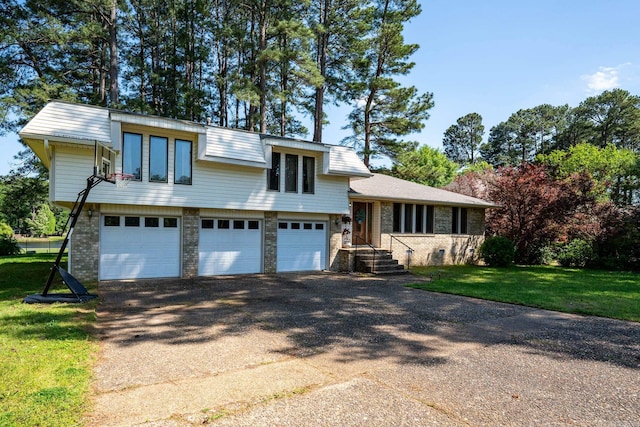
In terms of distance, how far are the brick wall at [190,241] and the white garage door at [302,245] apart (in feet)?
10.4

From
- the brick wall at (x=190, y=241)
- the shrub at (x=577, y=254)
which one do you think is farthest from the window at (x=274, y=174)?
the shrub at (x=577, y=254)

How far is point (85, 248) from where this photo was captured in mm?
11367

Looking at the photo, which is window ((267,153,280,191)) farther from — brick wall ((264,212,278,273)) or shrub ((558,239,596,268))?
shrub ((558,239,596,268))

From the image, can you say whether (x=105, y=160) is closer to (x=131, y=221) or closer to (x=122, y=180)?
(x=122, y=180)

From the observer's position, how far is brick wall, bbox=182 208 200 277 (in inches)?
505

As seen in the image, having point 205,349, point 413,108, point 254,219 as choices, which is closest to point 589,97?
point 413,108

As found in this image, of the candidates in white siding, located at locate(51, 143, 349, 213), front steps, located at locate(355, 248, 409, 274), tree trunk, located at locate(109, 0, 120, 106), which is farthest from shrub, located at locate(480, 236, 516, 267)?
tree trunk, located at locate(109, 0, 120, 106)

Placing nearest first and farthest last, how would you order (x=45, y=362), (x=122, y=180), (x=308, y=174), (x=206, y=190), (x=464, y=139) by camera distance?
(x=45, y=362) → (x=122, y=180) → (x=206, y=190) → (x=308, y=174) → (x=464, y=139)

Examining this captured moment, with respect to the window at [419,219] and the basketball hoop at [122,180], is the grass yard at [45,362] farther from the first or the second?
the window at [419,219]

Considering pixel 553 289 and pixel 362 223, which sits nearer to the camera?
pixel 553 289

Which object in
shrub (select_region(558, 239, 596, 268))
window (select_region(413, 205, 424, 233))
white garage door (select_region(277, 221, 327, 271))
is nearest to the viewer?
white garage door (select_region(277, 221, 327, 271))

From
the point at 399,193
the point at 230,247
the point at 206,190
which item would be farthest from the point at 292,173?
the point at 399,193

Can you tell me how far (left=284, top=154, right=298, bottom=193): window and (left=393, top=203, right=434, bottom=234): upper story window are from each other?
521 centimetres

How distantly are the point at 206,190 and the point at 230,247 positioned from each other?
7.54ft
